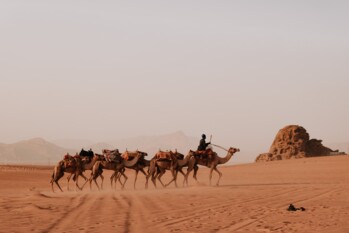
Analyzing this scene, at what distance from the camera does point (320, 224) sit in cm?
1069

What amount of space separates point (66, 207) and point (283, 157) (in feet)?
146

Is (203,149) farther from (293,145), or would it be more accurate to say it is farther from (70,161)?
(293,145)

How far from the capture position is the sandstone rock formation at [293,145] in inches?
2160

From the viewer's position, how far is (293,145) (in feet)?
182

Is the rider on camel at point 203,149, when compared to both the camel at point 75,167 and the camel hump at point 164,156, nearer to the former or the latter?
the camel hump at point 164,156

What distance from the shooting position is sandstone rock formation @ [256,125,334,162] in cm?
5488

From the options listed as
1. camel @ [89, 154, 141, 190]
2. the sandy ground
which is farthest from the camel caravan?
the sandy ground

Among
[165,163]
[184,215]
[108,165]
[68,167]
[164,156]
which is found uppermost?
[164,156]

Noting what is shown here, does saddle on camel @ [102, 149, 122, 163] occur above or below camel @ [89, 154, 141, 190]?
above

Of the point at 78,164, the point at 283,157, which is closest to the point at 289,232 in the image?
the point at 78,164

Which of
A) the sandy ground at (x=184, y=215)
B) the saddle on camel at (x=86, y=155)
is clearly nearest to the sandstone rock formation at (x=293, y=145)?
the saddle on camel at (x=86, y=155)

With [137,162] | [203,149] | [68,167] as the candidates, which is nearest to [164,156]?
[137,162]

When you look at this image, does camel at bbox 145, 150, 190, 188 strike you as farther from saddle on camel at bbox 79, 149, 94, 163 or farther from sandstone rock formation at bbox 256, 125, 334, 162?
sandstone rock formation at bbox 256, 125, 334, 162

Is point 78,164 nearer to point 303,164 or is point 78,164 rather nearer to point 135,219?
point 135,219
